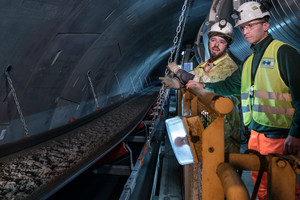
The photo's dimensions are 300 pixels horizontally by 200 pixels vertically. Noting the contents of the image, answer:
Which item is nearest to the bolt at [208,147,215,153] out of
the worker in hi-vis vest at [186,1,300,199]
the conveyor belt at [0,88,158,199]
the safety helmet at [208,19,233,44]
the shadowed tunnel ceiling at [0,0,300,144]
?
the worker in hi-vis vest at [186,1,300,199]

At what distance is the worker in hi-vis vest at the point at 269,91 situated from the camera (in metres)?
1.33

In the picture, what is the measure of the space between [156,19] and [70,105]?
13.5 ft

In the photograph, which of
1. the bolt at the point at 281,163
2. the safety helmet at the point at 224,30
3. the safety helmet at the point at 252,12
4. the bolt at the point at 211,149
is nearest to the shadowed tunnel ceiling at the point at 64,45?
the safety helmet at the point at 252,12

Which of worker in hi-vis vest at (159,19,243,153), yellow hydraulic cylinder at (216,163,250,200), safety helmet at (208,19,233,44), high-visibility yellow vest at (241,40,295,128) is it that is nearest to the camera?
yellow hydraulic cylinder at (216,163,250,200)

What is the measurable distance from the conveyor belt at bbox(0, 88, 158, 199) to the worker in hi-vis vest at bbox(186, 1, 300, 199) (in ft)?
5.88

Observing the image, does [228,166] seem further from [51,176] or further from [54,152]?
[54,152]

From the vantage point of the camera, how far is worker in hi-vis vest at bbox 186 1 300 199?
1330mm

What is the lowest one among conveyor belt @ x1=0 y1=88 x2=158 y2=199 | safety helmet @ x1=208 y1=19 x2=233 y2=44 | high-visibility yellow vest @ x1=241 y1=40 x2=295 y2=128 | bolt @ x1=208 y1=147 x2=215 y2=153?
conveyor belt @ x1=0 y1=88 x2=158 y2=199

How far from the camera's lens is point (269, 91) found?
1.49 m

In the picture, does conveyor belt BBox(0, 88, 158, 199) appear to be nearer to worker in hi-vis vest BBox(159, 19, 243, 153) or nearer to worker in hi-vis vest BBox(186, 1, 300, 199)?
worker in hi-vis vest BBox(159, 19, 243, 153)

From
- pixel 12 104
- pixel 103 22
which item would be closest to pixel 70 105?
pixel 12 104

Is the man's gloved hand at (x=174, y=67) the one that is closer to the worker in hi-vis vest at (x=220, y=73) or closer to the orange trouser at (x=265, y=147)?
the worker in hi-vis vest at (x=220, y=73)

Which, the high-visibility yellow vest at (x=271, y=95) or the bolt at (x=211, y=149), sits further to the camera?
the high-visibility yellow vest at (x=271, y=95)

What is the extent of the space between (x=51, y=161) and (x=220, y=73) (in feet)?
7.88
